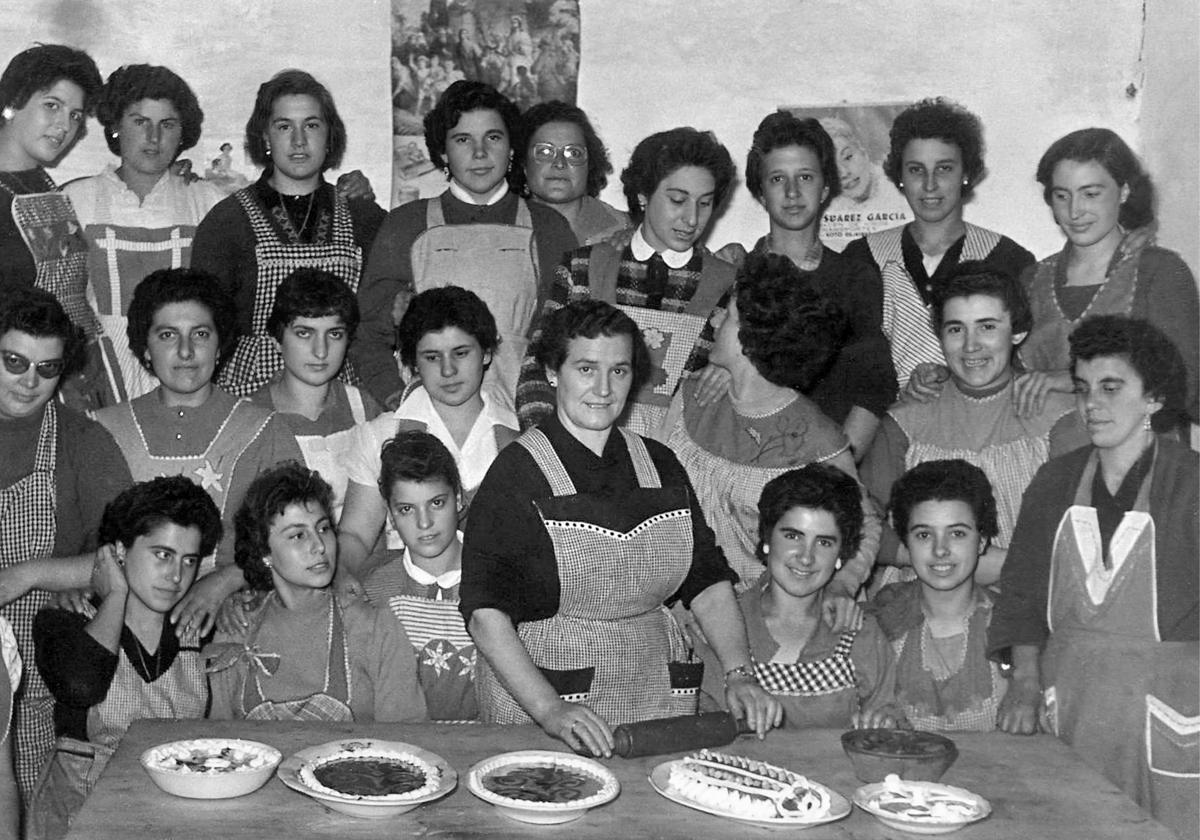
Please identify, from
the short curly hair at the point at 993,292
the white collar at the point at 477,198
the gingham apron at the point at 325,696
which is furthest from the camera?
the white collar at the point at 477,198

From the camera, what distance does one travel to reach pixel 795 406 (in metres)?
3.20

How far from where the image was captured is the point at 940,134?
3783 mm

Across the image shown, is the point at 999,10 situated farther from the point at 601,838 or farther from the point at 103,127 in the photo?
the point at 601,838

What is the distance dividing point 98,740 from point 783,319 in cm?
164

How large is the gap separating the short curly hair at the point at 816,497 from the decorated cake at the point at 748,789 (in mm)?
869

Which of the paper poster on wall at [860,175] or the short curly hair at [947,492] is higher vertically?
the paper poster on wall at [860,175]

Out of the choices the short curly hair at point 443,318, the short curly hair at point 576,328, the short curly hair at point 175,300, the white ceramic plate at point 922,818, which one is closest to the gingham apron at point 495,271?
the short curly hair at point 443,318

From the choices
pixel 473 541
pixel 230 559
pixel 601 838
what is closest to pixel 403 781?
pixel 601 838

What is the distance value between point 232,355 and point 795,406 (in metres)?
1.37

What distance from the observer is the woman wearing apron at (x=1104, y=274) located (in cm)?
343

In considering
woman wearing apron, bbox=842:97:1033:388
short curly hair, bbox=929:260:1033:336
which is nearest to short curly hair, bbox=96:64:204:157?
woman wearing apron, bbox=842:97:1033:388

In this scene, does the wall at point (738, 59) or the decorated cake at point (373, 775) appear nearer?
the decorated cake at point (373, 775)

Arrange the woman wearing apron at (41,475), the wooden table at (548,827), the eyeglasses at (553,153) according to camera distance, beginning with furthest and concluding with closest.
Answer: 1. the eyeglasses at (553,153)
2. the woman wearing apron at (41,475)
3. the wooden table at (548,827)

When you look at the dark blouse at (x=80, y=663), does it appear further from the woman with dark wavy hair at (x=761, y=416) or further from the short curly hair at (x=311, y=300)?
the woman with dark wavy hair at (x=761, y=416)
